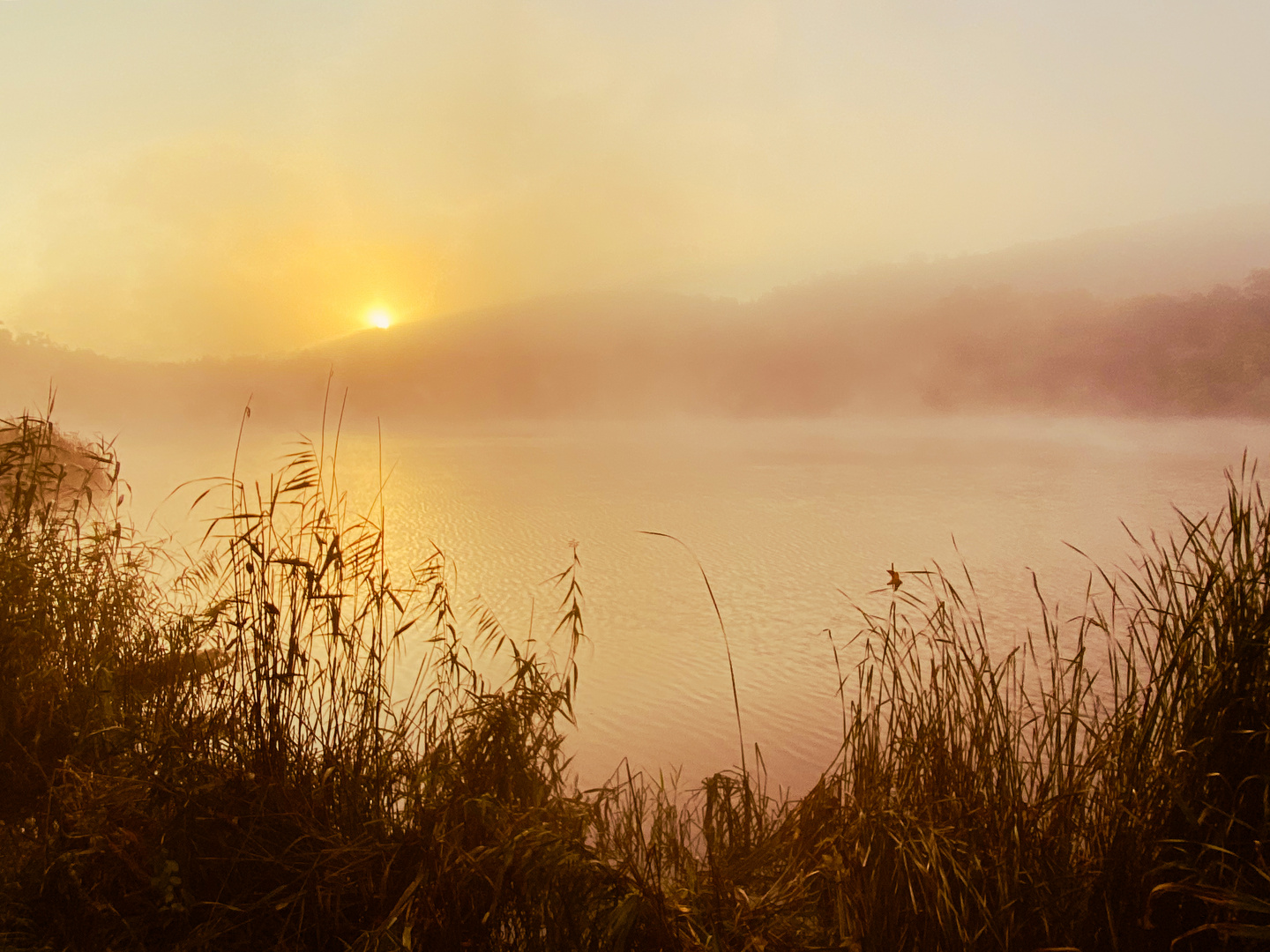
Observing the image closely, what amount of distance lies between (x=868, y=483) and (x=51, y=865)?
14.5m

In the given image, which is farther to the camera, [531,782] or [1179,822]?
[531,782]

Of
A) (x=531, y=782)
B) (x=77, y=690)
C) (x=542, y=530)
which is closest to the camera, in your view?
(x=531, y=782)

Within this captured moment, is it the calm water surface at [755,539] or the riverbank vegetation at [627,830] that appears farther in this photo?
the calm water surface at [755,539]

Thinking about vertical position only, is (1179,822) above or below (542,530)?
below

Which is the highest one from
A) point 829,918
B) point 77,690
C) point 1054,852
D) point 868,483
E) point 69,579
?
point 868,483

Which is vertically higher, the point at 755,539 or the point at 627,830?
the point at 755,539

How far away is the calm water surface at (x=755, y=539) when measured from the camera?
464 cm

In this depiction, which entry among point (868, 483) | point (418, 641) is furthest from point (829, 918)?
point (868, 483)

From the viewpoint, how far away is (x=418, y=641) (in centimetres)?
561

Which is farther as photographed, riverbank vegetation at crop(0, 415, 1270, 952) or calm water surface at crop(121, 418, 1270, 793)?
calm water surface at crop(121, 418, 1270, 793)

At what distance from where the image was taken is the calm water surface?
4.64 metres

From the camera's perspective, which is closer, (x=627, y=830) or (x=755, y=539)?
(x=627, y=830)

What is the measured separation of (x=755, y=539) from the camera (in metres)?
9.72

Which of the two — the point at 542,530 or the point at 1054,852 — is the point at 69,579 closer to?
the point at 1054,852
